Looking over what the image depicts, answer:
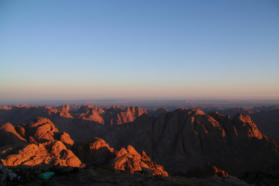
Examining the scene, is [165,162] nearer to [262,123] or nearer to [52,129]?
[52,129]

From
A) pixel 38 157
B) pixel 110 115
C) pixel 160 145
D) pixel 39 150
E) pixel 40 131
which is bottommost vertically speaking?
pixel 160 145

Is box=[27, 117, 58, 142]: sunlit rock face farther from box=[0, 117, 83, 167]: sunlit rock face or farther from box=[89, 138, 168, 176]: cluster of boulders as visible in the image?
box=[89, 138, 168, 176]: cluster of boulders

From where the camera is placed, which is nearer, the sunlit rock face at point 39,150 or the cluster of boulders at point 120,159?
the sunlit rock face at point 39,150

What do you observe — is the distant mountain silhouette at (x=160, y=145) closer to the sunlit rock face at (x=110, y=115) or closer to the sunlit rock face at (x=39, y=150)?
the sunlit rock face at (x=39, y=150)

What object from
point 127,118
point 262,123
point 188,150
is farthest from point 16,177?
point 127,118

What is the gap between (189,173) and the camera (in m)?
34.5

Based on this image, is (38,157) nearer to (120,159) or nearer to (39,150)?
(39,150)

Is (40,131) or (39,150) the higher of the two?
(39,150)

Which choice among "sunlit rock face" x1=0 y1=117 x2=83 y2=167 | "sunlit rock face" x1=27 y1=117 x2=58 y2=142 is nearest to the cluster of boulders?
"sunlit rock face" x1=0 y1=117 x2=83 y2=167

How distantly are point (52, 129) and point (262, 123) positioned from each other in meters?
86.1

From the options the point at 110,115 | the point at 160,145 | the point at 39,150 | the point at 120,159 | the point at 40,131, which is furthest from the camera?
the point at 110,115

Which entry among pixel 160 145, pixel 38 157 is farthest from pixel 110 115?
pixel 38 157

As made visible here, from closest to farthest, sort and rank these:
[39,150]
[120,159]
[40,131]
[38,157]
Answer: [38,157] → [39,150] → [120,159] → [40,131]

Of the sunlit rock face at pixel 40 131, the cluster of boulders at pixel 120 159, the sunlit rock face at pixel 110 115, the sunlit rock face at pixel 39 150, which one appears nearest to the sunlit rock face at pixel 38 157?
the sunlit rock face at pixel 39 150
